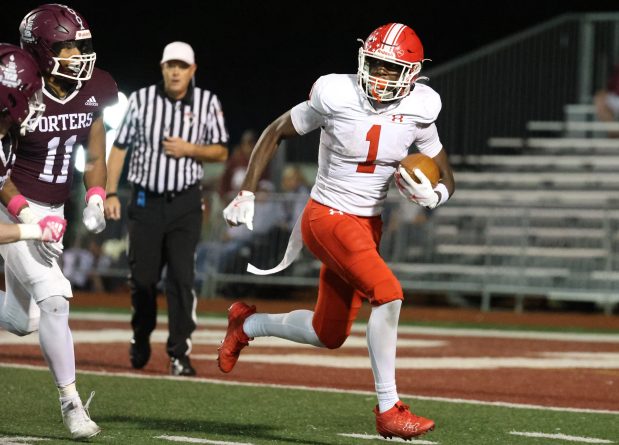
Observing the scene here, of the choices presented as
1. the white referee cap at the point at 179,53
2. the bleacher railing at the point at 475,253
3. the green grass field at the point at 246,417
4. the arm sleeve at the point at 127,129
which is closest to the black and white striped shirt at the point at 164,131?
the arm sleeve at the point at 127,129

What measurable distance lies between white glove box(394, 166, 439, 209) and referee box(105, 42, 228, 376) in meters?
2.58

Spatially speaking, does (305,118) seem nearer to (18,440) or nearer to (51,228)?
(51,228)

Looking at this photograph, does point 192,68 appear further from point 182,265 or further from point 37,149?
point 37,149

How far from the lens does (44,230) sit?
4883 millimetres

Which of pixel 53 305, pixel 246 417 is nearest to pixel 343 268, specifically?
pixel 246 417

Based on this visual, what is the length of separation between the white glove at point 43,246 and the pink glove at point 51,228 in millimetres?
210

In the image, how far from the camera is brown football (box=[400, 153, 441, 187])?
5418 mm

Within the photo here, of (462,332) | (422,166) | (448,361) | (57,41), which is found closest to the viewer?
(57,41)

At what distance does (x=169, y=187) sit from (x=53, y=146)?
2.28m

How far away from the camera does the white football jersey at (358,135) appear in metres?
5.49

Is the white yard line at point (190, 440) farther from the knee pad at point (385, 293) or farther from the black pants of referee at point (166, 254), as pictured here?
the black pants of referee at point (166, 254)

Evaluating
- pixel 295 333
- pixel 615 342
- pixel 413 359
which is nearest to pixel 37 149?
pixel 295 333

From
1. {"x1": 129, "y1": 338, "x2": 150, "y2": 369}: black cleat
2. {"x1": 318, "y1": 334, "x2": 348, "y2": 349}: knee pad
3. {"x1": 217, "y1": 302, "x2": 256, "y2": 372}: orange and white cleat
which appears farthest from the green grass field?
{"x1": 129, "y1": 338, "x2": 150, "y2": 369}: black cleat

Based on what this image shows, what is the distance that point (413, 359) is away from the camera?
911cm
